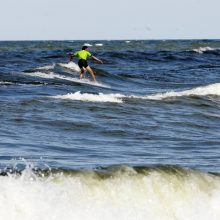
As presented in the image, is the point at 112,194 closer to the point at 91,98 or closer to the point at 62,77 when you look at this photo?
the point at 91,98

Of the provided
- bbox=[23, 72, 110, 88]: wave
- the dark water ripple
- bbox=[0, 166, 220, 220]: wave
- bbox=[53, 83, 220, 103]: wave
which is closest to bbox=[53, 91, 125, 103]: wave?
bbox=[53, 83, 220, 103]: wave

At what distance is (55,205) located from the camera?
9914mm

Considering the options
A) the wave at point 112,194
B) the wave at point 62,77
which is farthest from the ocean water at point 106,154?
the wave at point 62,77

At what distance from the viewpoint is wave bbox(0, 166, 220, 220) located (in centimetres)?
982

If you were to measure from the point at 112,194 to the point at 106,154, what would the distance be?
11.5ft

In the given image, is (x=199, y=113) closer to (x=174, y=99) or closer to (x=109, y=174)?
(x=174, y=99)

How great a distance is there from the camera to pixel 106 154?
14.2 m

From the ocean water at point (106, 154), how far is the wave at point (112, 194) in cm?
1

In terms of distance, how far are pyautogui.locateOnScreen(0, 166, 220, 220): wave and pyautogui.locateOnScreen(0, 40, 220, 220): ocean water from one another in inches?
0.6

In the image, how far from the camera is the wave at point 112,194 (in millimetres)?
9820

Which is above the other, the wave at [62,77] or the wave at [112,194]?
the wave at [112,194]

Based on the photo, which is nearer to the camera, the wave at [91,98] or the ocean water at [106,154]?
the ocean water at [106,154]

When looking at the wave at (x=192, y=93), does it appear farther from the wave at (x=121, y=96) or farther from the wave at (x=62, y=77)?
the wave at (x=62, y=77)

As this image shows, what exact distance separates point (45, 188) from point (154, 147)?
18.8 ft
